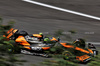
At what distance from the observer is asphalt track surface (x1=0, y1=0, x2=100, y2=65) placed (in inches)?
542

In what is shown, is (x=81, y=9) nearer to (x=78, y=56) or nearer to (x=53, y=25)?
(x=53, y=25)

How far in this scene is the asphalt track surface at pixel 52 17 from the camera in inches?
542

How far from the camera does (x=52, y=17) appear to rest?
49.2 ft

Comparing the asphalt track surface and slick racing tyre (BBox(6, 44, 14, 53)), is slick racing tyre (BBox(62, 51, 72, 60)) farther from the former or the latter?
the asphalt track surface

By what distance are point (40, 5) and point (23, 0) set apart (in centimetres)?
170

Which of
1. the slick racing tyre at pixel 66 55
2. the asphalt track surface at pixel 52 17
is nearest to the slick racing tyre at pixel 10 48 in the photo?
the slick racing tyre at pixel 66 55

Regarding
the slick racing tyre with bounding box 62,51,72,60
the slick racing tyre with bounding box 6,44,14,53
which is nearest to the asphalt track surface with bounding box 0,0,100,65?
the slick racing tyre with bounding box 62,51,72,60

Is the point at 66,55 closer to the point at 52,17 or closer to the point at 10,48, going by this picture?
the point at 10,48

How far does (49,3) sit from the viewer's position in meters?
16.9

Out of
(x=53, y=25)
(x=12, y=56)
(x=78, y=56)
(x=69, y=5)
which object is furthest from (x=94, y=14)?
(x=12, y=56)

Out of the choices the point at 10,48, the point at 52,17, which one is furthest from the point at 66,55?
the point at 52,17

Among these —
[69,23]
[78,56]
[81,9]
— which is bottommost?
[78,56]

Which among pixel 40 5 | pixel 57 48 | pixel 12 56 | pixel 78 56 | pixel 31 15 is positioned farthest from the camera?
pixel 40 5

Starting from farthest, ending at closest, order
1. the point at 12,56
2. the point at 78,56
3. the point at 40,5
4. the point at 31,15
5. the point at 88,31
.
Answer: the point at 40,5 < the point at 31,15 < the point at 88,31 < the point at 78,56 < the point at 12,56
